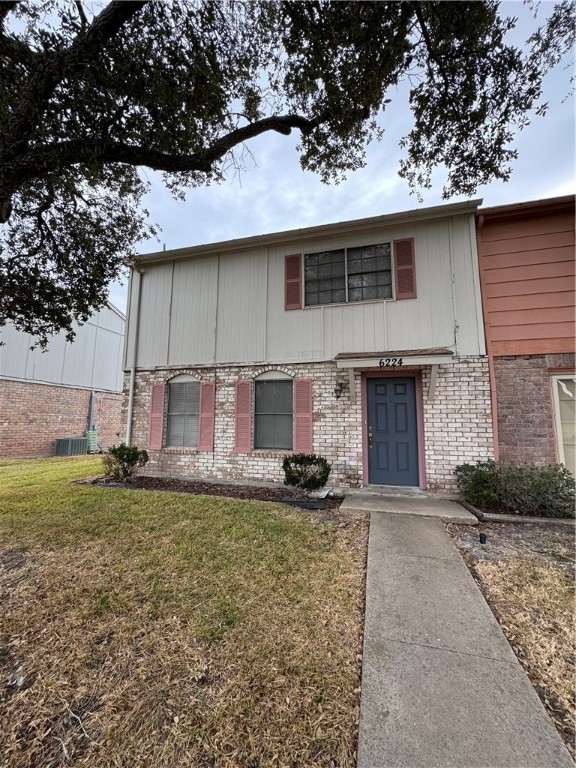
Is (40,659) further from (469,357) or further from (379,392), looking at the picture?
(469,357)

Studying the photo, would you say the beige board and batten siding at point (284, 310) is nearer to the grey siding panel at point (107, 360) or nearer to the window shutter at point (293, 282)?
the window shutter at point (293, 282)

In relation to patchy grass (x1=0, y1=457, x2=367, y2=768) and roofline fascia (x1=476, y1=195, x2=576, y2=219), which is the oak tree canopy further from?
patchy grass (x1=0, y1=457, x2=367, y2=768)

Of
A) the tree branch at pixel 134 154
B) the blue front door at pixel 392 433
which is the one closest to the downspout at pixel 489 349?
the blue front door at pixel 392 433

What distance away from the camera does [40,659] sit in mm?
1970

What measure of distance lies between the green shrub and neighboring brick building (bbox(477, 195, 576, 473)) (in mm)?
604

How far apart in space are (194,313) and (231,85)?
4.47m

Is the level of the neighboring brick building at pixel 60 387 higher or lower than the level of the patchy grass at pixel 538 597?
higher

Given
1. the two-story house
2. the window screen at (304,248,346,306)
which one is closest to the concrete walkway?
the two-story house

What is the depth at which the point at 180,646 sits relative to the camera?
2068mm

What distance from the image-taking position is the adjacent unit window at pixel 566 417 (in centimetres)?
564

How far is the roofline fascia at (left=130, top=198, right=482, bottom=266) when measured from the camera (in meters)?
6.18

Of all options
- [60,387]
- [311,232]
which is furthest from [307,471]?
[60,387]

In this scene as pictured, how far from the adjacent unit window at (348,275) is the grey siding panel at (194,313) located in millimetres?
2395

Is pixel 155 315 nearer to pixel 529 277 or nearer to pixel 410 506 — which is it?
pixel 410 506
